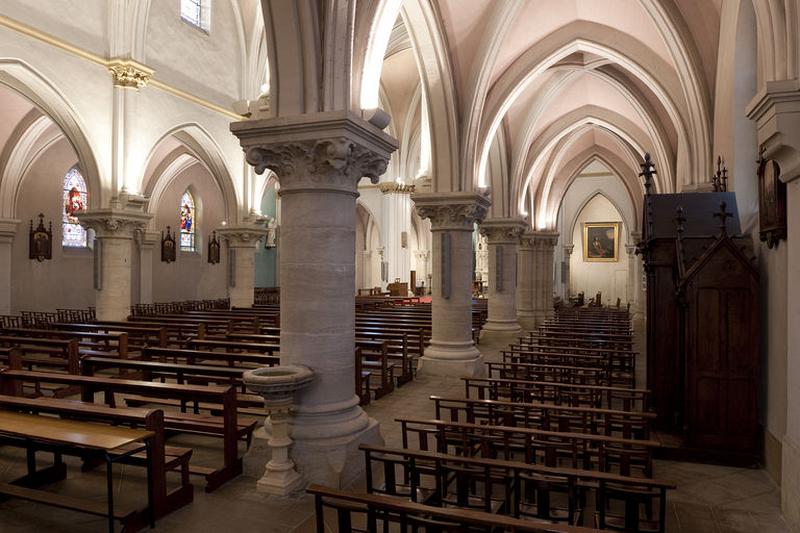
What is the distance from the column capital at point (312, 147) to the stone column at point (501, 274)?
37.3ft

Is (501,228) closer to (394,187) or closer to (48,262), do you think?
(394,187)

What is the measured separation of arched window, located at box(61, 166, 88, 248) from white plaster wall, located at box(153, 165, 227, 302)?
4.01 metres

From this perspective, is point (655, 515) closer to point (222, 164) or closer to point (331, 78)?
point (331, 78)

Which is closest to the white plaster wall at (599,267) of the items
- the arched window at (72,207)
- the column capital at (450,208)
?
the column capital at (450,208)

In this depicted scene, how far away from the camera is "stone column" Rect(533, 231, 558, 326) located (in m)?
21.6

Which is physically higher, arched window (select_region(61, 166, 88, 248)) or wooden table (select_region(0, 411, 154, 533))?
arched window (select_region(61, 166, 88, 248))

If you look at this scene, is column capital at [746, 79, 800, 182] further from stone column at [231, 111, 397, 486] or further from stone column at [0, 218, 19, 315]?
stone column at [0, 218, 19, 315]

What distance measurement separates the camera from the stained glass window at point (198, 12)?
18.0 metres

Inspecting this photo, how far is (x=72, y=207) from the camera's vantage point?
869 inches

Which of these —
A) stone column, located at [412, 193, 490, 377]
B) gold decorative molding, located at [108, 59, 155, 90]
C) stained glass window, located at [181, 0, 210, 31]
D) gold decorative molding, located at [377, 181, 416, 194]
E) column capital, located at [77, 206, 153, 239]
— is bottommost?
stone column, located at [412, 193, 490, 377]

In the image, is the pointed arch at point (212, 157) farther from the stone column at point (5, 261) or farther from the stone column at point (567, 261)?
the stone column at point (567, 261)

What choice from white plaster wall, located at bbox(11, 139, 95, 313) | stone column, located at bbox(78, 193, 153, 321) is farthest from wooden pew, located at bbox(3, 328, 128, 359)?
white plaster wall, located at bbox(11, 139, 95, 313)

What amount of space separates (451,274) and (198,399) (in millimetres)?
6193

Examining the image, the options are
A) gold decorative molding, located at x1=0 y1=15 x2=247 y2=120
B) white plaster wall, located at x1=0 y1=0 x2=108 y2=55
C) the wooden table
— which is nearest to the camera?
the wooden table
